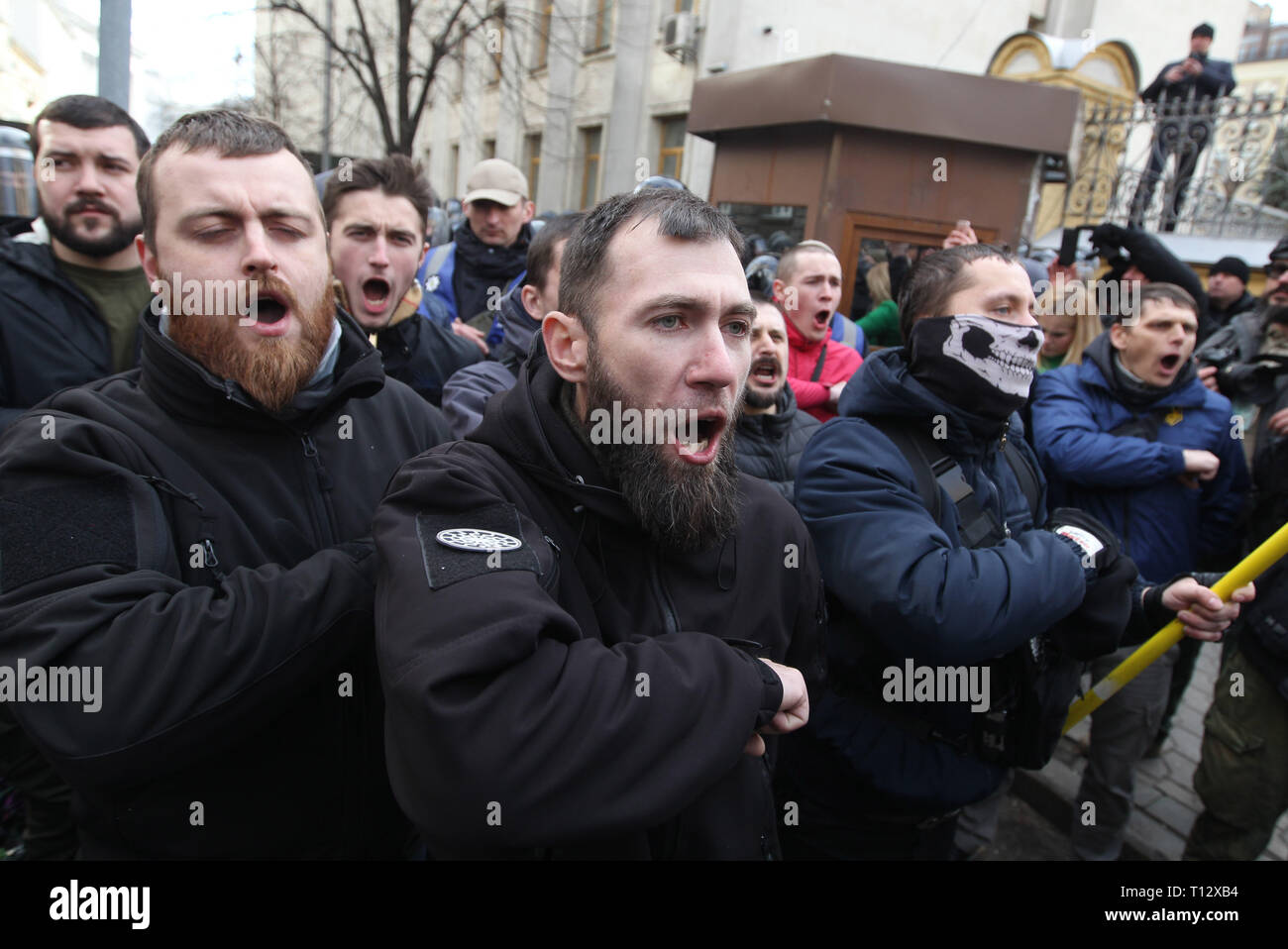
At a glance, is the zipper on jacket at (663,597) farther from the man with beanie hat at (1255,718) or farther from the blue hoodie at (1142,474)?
the man with beanie hat at (1255,718)

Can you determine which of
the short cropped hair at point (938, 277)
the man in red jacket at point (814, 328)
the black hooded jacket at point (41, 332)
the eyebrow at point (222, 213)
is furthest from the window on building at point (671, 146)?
the eyebrow at point (222, 213)

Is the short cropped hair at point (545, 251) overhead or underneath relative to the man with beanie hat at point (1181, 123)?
underneath

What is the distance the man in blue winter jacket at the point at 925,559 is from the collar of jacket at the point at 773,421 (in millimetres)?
678

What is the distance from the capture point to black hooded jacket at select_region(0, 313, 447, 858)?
1.38 m

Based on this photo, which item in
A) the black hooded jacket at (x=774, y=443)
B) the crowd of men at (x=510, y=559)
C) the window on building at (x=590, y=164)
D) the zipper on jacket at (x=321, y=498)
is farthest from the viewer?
the window on building at (x=590, y=164)

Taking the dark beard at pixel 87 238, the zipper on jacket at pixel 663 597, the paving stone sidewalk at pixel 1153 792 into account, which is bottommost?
the paving stone sidewalk at pixel 1153 792

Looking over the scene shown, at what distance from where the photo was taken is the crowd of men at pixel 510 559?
1.34m

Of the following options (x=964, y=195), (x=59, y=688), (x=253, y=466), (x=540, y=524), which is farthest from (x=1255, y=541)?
(x=964, y=195)

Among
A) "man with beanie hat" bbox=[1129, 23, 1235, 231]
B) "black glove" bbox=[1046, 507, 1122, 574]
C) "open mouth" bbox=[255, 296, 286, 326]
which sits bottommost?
"black glove" bbox=[1046, 507, 1122, 574]

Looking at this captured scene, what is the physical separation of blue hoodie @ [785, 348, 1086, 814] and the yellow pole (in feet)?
1.76

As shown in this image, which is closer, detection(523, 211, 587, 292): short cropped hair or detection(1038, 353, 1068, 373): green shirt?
detection(523, 211, 587, 292): short cropped hair

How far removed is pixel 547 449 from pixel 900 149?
6.56m

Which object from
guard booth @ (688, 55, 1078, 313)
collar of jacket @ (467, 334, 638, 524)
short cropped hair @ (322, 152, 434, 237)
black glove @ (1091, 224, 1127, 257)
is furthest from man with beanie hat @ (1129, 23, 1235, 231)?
collar of jacket @ (467, 334, 638, 524)

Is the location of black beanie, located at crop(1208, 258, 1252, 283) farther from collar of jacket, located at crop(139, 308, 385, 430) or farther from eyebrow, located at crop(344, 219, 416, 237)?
collar of jacket, located at crop(139, 308, 385, 430)
